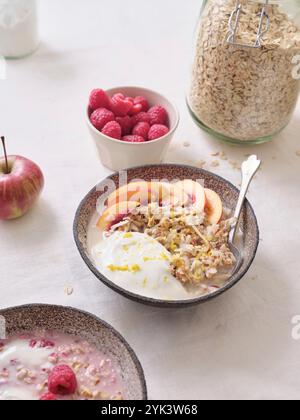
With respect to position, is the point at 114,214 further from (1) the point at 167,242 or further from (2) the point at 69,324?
(2) the point at 69,324

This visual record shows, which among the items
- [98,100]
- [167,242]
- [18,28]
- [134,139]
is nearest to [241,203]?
[167,242]

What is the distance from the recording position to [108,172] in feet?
3.96

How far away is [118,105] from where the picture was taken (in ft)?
3.93

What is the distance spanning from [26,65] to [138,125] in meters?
0.41

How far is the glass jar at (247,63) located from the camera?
3.59 ft

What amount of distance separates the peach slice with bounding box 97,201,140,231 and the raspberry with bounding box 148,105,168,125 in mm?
248

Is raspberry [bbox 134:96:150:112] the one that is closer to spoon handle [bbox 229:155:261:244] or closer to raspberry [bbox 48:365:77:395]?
spoon handle [bbox 229:155:261:244]

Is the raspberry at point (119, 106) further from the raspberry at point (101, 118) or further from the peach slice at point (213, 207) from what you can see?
the peach slice at point (213, 207)

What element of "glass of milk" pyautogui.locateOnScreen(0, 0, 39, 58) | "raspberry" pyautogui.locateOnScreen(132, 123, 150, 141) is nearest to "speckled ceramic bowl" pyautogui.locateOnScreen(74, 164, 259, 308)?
"raspberry" pyautogui.locateOnScreen(132, 123, 150, 141)

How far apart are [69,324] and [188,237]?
0.84 ft

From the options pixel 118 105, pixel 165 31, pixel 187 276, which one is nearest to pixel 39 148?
pixel 118 105

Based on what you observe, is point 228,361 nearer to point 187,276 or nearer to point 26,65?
point 187,276

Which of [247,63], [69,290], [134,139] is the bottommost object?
[69,290]

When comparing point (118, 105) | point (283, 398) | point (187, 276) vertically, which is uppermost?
point (118, 105)
